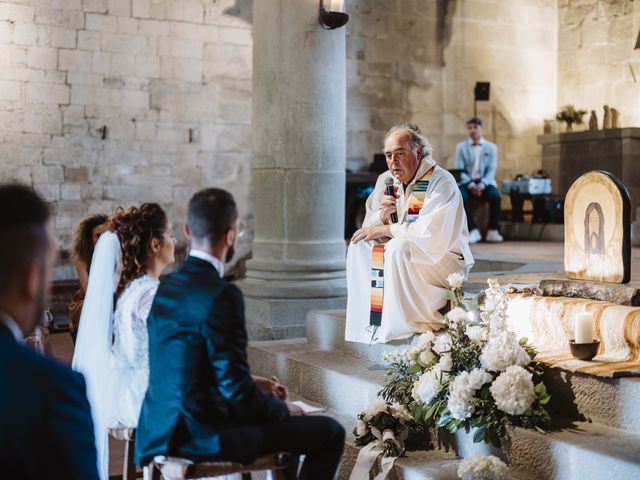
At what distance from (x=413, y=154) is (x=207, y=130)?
6258 millimetres

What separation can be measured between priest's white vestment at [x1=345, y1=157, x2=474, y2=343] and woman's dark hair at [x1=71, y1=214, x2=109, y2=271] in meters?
1.48

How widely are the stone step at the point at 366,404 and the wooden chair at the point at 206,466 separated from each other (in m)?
1.12

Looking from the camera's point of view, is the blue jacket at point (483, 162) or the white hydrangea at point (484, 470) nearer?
the white hydrangea at point (484, 470)

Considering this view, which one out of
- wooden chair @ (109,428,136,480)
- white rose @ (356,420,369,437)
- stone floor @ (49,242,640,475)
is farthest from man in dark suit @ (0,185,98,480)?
stone floor @ (49,242,640,475)

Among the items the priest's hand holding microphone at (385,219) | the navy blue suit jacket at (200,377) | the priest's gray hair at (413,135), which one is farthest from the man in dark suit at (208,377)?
the priest's gray hair at (413,135)

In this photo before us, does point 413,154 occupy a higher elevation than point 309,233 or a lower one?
higher

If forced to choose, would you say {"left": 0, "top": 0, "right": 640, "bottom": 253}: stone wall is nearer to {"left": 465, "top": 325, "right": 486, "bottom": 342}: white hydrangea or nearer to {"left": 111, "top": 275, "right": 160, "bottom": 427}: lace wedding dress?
{"left": 111, "top": 275, "right": 160, "bottom": 427}: lace wedding dress

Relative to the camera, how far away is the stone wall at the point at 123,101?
9.77m

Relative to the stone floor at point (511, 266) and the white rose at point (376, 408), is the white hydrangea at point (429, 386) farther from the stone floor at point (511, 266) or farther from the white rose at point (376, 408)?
the stone floor at point (511, 266)

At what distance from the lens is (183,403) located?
108 inches

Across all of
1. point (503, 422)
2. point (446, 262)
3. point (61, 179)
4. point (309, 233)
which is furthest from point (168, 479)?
point (61, 179)

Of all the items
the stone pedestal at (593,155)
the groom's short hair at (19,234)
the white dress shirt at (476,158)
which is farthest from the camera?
the stone pedestal at (593,155)

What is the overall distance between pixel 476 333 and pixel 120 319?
5.05 feet

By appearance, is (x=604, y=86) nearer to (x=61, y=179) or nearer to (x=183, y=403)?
(x=61, y=179)
